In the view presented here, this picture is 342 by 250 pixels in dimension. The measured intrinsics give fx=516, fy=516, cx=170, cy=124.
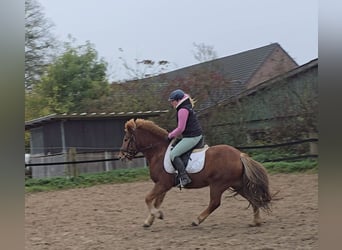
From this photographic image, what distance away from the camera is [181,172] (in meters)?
3.78

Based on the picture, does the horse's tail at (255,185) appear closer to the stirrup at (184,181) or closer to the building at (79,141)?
the stirrup at (184,181)

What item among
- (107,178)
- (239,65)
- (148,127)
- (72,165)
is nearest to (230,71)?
(239,65)

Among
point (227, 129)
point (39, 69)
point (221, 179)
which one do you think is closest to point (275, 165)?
point (227, 129)

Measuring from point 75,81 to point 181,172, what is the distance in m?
4.15

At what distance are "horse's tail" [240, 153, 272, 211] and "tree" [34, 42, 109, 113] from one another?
139 inches

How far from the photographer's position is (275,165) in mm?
5984

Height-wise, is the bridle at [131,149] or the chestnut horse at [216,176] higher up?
the bridle at [131,149]

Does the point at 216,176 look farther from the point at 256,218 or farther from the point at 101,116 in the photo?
the point at 101,116

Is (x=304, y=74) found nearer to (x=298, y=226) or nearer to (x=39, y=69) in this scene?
(x=298, y=226)

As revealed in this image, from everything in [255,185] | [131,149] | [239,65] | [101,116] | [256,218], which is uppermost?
[239,65]

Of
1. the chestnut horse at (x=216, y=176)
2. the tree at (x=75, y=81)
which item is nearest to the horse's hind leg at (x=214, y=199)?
the chestnut horse at (x=216, y=176)

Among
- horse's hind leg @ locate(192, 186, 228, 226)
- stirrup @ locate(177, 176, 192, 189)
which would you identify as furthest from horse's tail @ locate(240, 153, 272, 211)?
stirrup @ locate(177, 176, 192, 189)

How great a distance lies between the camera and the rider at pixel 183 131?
3.78 meters
